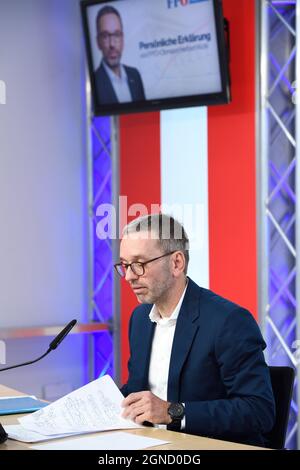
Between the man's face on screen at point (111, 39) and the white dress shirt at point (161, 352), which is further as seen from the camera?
the man's face on screen at point (111, 39)

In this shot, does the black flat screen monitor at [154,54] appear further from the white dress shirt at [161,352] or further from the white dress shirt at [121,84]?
the white dress shirt at [161,352]

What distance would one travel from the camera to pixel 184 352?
2.52 metres

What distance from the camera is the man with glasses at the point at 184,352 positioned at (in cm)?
229

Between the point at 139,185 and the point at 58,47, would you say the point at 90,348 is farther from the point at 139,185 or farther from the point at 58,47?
the point at 58,47

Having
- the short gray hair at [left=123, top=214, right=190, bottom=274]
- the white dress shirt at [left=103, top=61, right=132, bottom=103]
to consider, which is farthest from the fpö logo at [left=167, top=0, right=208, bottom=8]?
the short gray hair at [left=123, top=214, right=190, bottom=274]

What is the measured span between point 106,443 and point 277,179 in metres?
2.57

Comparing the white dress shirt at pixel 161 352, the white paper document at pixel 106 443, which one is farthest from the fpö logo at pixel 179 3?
the white paper document at pixel 106 443

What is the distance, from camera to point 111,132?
5.09 m

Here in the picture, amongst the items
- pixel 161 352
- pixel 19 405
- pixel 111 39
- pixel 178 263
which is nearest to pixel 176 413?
pixel 161 352

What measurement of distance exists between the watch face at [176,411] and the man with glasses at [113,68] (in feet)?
9.26

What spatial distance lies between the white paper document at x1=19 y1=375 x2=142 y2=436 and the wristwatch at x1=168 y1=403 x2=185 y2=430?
103 millimetres

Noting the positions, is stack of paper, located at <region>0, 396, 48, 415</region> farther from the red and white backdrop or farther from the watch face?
the red and white backdrop

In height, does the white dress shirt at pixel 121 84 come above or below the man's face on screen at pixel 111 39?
below
